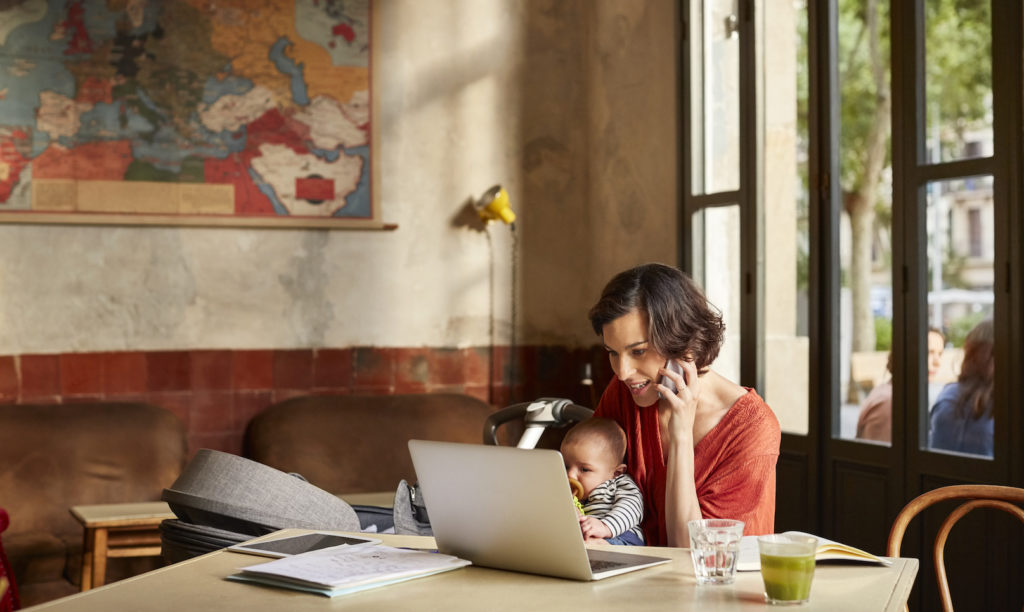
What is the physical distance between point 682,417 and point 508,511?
2.28 ft

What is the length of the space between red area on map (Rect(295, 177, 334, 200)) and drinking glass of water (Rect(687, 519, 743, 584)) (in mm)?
3766

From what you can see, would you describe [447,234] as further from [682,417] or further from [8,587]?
[682,417]

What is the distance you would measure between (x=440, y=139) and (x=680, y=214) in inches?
52.6

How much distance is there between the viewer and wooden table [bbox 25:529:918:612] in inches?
64.7

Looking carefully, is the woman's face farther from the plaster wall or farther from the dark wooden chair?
the plaster wall

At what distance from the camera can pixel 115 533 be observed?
4.07m

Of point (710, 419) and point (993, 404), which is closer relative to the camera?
point (710, 419)

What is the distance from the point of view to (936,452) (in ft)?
11.9

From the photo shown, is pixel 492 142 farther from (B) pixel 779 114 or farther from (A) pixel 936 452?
(A) pixel 936 452

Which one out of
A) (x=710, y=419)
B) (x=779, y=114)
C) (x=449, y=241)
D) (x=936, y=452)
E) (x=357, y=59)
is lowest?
(x=936, y=452)

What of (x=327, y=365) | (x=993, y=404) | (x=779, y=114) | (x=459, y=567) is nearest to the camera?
(x=459, y=567)

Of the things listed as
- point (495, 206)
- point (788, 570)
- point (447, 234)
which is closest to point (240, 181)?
point (447, 234)

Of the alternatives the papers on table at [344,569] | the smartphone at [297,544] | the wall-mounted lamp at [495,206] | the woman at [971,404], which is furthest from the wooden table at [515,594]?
the wall-mounted lamp at [495,206]

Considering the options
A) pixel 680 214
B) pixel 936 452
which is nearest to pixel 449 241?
pixel 680 214
